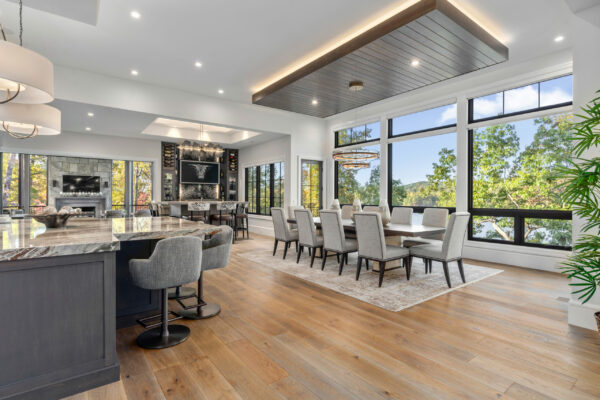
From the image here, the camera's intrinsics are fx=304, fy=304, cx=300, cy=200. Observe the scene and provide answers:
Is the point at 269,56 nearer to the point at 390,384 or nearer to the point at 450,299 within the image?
the point at 450,299

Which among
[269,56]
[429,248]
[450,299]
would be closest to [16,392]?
[450,299]

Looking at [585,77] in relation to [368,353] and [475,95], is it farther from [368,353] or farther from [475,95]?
[368,353]

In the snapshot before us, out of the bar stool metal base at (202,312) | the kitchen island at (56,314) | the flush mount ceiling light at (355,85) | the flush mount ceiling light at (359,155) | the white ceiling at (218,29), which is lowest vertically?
the bar stool metal base at (202,312)

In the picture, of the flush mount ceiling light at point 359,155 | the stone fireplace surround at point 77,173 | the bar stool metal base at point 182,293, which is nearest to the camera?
the bar stool metal base at point 182,293

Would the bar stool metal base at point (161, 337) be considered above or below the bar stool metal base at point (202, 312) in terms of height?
below

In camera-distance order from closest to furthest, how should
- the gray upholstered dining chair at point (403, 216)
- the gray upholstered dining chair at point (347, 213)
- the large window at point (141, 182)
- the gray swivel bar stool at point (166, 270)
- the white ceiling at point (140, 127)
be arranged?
the gray swivel bar stool at point (166, 270)
the gray upholstered dining chair at point (403, 216)
the white ceiling at point (140, 127)
the gray upholstered dining chair at point (347, 213)
the large window at point (141, 182)

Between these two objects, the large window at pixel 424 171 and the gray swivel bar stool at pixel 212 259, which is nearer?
the gray swivel bar stool at pixel 212 259

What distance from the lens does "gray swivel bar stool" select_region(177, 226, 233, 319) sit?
9.07 ft

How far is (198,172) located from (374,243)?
23.0 feet

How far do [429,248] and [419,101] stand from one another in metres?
3.63

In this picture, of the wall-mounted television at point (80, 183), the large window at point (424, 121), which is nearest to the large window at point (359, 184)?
the large window at point (424, 121)

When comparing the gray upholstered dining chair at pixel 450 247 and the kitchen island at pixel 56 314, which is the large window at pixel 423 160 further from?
the kitchen island at pixel 56 314

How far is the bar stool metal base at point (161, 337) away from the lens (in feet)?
7.55

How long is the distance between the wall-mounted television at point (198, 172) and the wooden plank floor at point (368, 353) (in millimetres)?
6523
